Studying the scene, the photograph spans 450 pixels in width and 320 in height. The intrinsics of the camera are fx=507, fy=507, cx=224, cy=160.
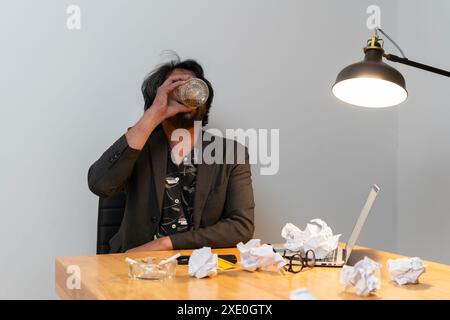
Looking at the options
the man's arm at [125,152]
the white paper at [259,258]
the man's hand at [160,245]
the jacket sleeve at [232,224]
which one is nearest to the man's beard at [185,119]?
the man's arm at [125,152]

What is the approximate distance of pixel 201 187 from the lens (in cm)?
170

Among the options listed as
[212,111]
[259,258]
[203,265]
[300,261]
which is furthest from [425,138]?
[203,265]

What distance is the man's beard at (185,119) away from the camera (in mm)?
1808

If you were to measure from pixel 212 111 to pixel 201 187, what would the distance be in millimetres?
507

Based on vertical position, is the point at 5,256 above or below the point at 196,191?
below

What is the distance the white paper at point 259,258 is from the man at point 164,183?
0.47 metres

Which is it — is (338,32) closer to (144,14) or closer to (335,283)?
(144,14)

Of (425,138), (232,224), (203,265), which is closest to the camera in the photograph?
(203,265)

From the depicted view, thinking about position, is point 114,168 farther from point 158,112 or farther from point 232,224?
point 232,224

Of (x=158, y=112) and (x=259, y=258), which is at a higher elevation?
(x=158, y=112)

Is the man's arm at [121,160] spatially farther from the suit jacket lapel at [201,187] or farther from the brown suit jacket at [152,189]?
the suit jacket lapel at [201,187]

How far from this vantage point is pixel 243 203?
1.67 meters
